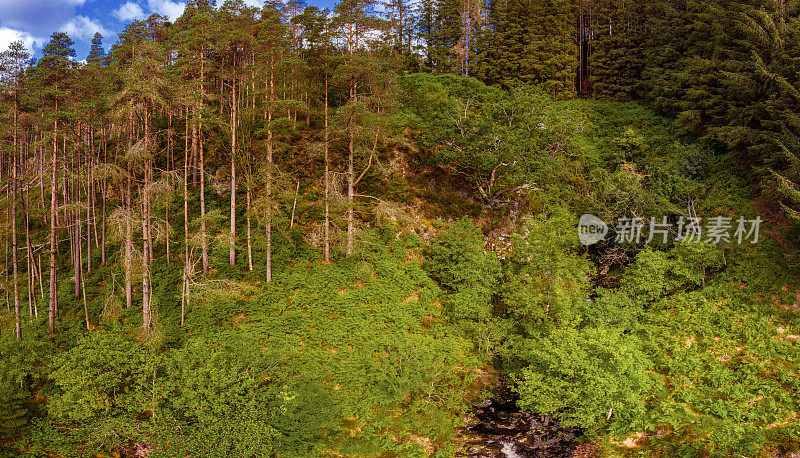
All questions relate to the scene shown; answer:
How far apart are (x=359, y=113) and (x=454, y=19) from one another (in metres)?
32.6

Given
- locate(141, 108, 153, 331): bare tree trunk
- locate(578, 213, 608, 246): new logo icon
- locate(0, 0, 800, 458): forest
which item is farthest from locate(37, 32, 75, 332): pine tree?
locate(578, 213, 608, 246): new logo icon

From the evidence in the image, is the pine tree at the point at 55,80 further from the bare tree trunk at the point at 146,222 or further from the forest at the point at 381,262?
the bare tree trunk at the point at 146,222

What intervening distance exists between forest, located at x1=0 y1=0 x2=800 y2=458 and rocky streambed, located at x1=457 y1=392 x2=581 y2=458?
0.44 ft

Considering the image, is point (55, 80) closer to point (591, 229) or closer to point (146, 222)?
point (146, 222)

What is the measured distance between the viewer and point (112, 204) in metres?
27.3

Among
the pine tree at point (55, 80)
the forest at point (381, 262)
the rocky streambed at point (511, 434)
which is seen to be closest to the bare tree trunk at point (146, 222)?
the forest at point (381, 262)

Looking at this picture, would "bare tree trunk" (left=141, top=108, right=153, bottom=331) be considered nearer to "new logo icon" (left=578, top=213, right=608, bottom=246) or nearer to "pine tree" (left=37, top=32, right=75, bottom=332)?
"pine tree" (left=37, top=32, right=75, bottom=332)

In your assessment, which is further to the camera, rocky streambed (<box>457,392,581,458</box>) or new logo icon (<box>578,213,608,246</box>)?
new logo icon (<box>578,213,608,246</box>)

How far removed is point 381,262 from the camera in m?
22.9

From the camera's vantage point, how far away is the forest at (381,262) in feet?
51.8

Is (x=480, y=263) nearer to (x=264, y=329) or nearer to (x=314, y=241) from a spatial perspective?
(x=314, y=241)

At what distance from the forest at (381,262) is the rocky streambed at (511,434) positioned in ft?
0.44

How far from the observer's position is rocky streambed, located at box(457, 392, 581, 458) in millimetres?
15953

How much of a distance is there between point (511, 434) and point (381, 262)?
409 inches
